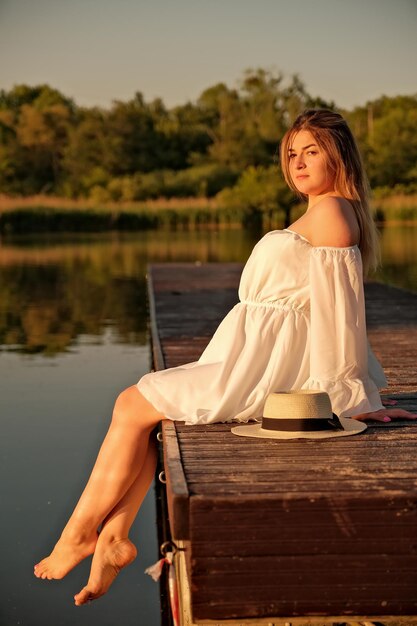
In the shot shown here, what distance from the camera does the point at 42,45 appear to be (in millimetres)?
72562

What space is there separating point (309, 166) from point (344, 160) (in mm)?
119

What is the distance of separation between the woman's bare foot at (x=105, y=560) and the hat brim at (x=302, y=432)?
49 cm

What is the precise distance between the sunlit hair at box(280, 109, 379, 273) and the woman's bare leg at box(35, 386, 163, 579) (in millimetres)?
966

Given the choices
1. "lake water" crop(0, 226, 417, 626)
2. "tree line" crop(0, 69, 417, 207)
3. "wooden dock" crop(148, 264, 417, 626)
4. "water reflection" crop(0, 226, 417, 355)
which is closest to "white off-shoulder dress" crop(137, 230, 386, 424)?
"wooden dock" crop(148, 264, 417, 626)

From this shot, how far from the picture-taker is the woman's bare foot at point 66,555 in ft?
12.2

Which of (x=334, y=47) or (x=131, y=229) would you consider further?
(x=334, y=47)

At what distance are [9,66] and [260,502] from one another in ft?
229

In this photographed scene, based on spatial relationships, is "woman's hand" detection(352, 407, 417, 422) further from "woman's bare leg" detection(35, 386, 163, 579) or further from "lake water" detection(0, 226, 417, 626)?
"lake water" detection(0, 226, 417, 626)

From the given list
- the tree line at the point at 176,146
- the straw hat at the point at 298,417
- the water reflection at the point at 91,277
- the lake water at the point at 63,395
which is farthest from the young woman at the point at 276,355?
the tree line at the point at 176,146

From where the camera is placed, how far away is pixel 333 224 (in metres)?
3.92

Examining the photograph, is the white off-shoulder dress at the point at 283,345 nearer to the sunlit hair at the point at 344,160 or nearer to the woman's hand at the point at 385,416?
the woman's hand at the point at 385,416

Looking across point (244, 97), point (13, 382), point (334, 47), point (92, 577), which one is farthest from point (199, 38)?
point (92, 577)

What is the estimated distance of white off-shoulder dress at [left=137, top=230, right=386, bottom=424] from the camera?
382cm

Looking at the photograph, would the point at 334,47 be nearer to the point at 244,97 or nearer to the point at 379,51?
the point at 379,51
